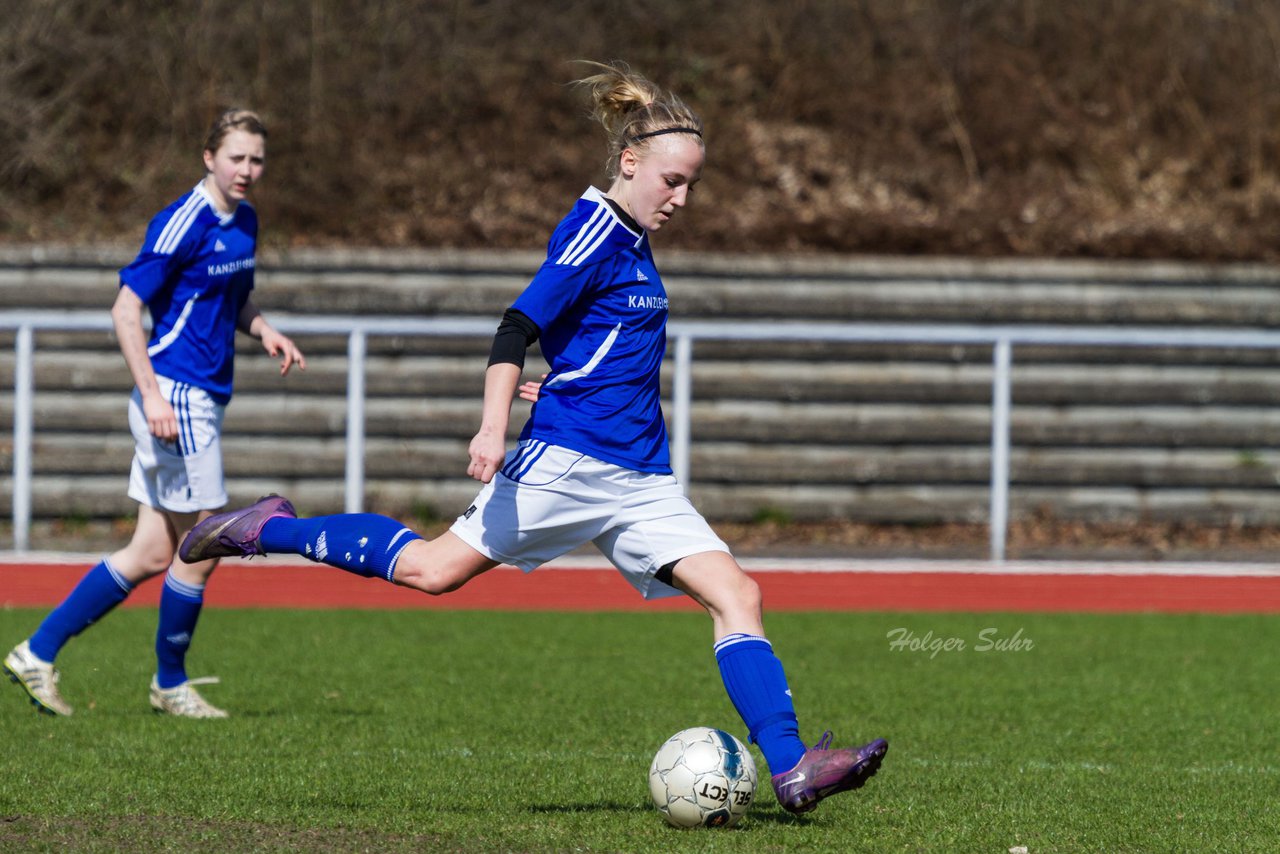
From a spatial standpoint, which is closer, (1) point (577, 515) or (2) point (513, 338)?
(2) point (513, 338)

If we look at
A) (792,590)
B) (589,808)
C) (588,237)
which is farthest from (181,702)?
(792,590)

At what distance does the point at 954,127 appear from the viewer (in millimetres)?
17266

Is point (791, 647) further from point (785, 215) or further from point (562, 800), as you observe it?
point (785, 215)

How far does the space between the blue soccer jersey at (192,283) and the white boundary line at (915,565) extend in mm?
4794

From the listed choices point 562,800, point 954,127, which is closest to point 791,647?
point 562,800

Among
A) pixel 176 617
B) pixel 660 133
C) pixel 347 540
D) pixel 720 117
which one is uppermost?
pixel 720 117

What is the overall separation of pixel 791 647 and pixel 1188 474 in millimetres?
6878

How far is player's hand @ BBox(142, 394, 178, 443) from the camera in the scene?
5.48 meters

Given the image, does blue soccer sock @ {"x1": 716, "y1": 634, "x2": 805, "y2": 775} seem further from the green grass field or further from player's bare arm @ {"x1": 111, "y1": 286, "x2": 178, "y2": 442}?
player's bare arm @ {"x1": 111, "y1": 286, "x2": 178, "y2": 442}

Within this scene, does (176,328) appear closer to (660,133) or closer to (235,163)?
(235,163)

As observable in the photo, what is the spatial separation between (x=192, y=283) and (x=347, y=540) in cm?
163

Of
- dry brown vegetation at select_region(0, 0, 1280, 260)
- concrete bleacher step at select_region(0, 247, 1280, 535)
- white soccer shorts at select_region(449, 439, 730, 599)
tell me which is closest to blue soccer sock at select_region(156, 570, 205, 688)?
white soccer shorts at select_region(449, 439, 730, 599)

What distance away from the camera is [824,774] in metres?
3.90

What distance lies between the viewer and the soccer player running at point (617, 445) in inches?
165
